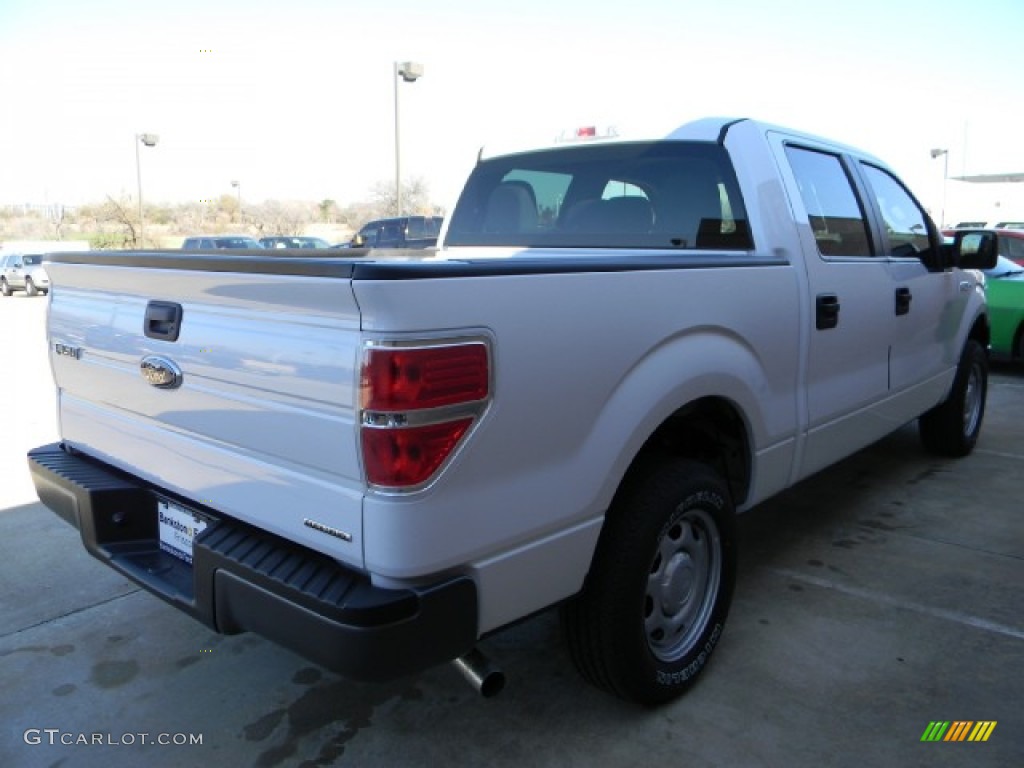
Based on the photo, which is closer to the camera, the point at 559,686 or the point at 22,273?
the point at 559,686

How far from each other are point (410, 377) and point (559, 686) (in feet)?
5.26

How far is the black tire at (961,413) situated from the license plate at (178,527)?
194 inches

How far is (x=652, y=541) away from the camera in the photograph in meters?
2.37

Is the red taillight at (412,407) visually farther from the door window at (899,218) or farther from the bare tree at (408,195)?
the bare tree at (408,195)

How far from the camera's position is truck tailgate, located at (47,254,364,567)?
1794 mm

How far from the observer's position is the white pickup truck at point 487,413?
1.76 meters

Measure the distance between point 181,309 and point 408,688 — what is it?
5.00 feet

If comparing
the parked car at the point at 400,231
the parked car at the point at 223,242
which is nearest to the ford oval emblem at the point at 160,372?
the parked car at the point at 400,231

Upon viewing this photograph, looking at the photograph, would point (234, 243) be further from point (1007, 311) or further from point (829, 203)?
point (829, 203)

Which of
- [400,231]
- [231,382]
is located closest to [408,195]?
[400,231]

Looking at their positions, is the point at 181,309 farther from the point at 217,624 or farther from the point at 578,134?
the point at 578,134

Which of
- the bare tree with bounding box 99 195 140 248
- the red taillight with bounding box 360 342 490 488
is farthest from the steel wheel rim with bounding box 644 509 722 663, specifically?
the bare tree with bounding box 99 195 140 248

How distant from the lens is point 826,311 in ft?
10.7

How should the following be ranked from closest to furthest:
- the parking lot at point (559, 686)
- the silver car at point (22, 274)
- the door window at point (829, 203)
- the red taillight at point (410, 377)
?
the red taillight at point (410, 377) → the parking lot at point (559, 686) → the door window at point (829, 203) → the silver car at point (22, 274)
